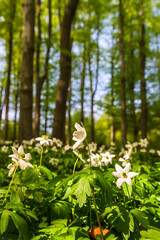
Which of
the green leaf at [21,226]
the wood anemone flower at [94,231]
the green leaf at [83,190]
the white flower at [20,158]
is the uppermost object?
the white flower at [20,158]

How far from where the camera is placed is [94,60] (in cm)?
1455

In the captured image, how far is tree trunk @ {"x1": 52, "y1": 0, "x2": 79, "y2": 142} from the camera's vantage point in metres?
6.07

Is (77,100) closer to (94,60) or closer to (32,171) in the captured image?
(94,60)

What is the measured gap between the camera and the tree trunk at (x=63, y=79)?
607 centimetres

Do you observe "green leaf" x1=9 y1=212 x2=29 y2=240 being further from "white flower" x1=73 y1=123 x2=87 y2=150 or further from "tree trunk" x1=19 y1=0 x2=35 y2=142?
"tree trunk" x1=19 y1=0 x2=35 y2=142

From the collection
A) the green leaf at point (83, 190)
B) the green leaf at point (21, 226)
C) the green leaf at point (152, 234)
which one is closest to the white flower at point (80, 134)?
the green leaf at point (83, 190)

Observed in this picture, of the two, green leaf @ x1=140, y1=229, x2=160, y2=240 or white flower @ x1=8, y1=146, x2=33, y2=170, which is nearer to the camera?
green leaf @ x1=140, y1=229, x2=160, y2=240

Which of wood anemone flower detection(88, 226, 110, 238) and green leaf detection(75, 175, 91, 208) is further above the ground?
green leaf detection(75, 175, 91, 208)

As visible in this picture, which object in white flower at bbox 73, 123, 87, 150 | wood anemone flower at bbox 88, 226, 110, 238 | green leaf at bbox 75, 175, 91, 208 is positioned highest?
white flower at bbox 73, 123, 87, 150

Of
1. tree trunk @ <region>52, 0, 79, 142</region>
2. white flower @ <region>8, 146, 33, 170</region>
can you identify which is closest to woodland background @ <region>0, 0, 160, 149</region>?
tree trunk @ <region>52, 0, 79, 142</region>

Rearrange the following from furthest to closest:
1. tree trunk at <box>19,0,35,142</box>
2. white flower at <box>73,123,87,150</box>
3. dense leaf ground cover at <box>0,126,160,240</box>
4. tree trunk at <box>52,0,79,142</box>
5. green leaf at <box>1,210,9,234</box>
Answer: tree trunk at <box>52,0,79,142</box> → tree trunk at <box>19,0,35,142</box> → white flower at <box>73,123,87,150</box> → dense leaf ground cover at <box>0,126,160,240</box> → green leaf at <box>1,210,9,234</box>

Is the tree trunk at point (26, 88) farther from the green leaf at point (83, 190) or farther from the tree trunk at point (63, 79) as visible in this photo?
the green leaf at point (83, 190)

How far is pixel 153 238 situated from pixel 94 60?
14.5 metres

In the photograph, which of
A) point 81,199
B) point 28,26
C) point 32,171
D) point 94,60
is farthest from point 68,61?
point 94,60
